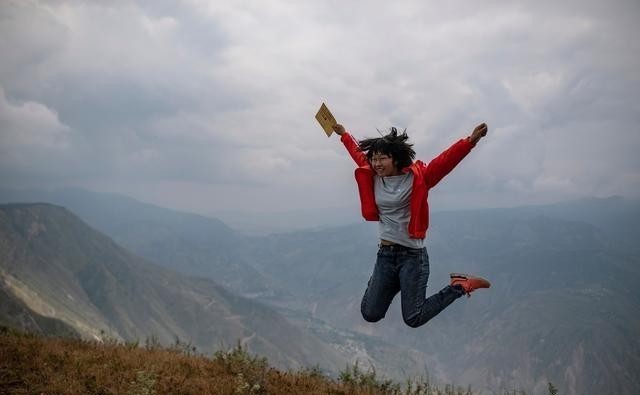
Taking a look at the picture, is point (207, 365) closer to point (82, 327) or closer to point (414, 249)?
point (414, 249)

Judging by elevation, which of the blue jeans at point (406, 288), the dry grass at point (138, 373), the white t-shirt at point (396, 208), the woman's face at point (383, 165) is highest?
the woman's face at point (383, 165)

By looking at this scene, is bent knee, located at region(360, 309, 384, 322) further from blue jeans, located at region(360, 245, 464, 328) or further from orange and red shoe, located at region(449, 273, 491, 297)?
orange and red shoe, located at region(449, 273, 491, 297)

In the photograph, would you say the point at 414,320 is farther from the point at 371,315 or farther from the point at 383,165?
the point at 383,165

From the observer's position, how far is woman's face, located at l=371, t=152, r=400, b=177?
725 cm

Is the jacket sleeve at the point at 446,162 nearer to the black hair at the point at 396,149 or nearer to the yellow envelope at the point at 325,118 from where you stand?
the black hair at the point at 396,149

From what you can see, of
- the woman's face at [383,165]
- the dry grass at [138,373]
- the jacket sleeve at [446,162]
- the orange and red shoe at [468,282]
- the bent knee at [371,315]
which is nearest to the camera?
the dry grass at [138,373]

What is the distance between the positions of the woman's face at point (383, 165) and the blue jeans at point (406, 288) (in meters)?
1.13

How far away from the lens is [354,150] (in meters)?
8.20

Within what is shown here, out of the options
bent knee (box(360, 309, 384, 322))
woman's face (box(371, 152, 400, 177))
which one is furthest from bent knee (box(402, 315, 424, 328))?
woman's face (box(371, 152, 400, 177))

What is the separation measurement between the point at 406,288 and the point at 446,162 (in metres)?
1.91

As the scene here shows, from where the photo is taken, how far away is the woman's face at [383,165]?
7246mm

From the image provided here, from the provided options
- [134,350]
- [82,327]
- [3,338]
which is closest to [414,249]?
[134,350]

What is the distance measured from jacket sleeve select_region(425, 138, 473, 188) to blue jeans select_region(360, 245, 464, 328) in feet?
3.42

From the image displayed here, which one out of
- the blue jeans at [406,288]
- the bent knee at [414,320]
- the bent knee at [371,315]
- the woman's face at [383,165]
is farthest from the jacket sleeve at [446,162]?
the bent knee at [371,315]
